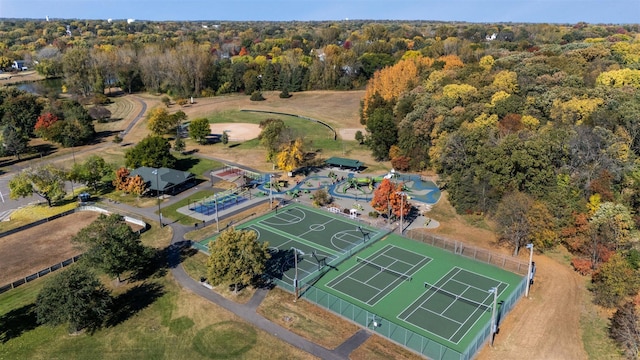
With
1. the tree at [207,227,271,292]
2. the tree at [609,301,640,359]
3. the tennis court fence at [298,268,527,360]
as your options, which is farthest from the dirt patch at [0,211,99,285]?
the tree at [609,301,640,359]

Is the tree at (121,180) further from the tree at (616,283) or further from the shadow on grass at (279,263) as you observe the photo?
the tree at (616,283)

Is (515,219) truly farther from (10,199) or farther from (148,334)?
(10,199)

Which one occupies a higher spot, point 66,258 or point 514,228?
point 514,228

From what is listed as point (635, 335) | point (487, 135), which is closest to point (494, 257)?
point (635, 335)

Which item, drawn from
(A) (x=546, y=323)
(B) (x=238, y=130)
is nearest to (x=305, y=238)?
(A) (x=546, y=323)

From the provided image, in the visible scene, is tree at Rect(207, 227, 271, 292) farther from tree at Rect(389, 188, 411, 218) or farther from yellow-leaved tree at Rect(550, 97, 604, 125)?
yellow-leaved tree at Rect(550, 97, 604, 125)

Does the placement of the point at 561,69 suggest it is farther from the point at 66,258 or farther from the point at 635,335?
the point at 66,258

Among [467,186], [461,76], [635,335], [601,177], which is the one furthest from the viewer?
[461,76]
